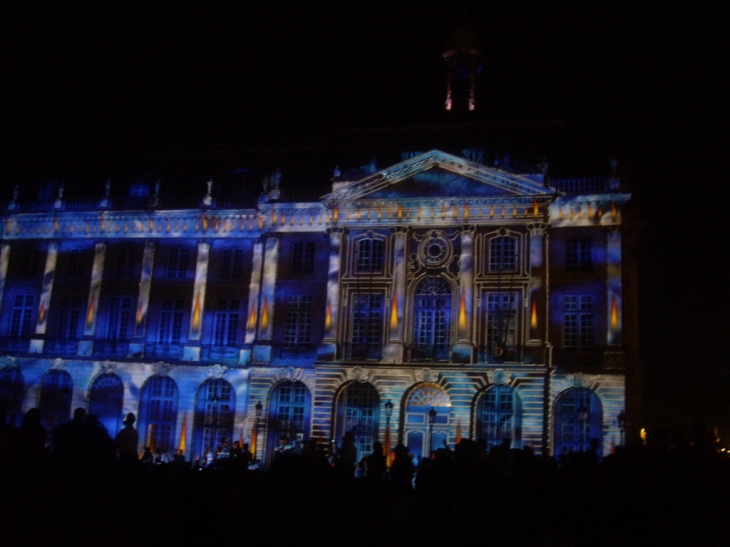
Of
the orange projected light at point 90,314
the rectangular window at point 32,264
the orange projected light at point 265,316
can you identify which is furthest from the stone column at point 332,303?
the rectangular window at point 32,264

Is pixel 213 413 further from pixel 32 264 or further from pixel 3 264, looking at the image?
pixel 3 264

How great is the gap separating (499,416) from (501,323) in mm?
4353

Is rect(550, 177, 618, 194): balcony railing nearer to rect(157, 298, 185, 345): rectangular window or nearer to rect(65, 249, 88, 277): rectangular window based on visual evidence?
rect(157, 298, 185, 345): rectangular window

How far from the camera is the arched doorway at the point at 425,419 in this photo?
37.1 metres

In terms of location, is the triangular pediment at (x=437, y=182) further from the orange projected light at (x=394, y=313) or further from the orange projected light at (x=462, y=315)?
the orange projected light at (x=462, y=315)

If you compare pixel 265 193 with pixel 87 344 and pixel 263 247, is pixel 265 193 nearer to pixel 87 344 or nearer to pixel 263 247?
pixel 263 247

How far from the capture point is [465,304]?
37812 millimetres

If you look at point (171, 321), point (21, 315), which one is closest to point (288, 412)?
point (171, 321)

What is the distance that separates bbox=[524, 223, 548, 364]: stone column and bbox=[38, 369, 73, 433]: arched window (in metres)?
24.8

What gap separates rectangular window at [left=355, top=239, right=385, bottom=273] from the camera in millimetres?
39750

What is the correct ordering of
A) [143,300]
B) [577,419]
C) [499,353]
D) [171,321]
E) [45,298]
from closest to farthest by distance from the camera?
[577,419] → [499,353] → [171,321] → [143,300] → [45,298]

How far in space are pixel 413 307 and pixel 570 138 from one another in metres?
11.8

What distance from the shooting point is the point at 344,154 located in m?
42.8

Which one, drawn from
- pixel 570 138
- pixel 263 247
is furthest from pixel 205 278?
pixel 570 138
